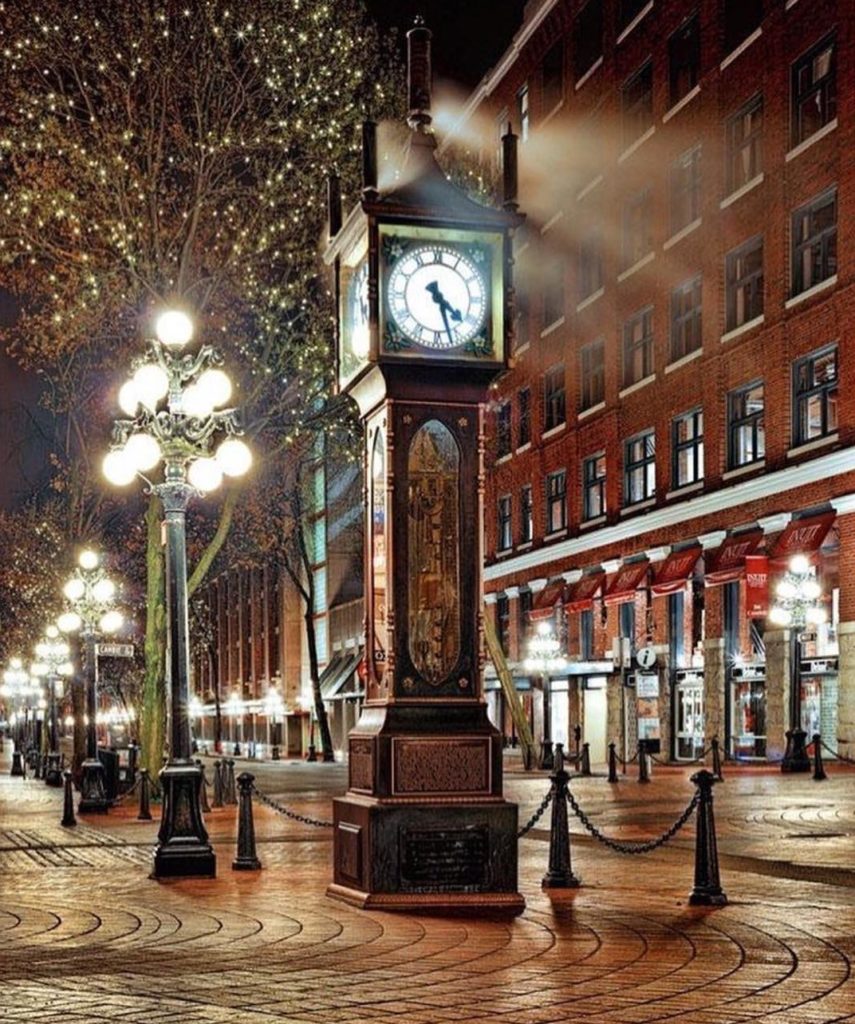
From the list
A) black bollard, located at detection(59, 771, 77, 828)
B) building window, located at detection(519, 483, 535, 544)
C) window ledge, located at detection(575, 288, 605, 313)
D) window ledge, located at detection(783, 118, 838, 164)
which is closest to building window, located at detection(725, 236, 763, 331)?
window ledge, located at detection(783, 118, 838, 164)

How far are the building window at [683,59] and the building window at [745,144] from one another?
9.09 feet

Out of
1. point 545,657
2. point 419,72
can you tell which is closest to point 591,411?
point 545,657

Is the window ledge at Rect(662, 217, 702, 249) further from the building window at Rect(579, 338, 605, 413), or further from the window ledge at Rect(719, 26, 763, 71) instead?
the building window at Rect(579, 338, 605, 413)

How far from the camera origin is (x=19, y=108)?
84.9 feet

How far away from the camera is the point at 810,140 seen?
38.4 metres

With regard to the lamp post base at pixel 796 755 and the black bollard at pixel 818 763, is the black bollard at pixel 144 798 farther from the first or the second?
the lamp post base at pixel 796 755

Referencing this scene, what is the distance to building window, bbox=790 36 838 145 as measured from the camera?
37.9 meters

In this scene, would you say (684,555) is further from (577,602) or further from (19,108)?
(19,108)

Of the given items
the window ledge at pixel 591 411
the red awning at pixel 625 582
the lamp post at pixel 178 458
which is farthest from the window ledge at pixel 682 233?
the lamp post at pixel 178 458

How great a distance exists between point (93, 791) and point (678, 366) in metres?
23.0

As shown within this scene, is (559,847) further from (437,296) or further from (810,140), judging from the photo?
(810,140)

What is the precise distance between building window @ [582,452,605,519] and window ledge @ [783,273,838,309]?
13.1 metres

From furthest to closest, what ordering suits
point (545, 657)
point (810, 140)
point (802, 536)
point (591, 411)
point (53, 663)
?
point (591, 411), point (53, 663), point (545, 657), point (810, 140), point (802, 536)

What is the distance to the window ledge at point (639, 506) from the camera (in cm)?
4756
